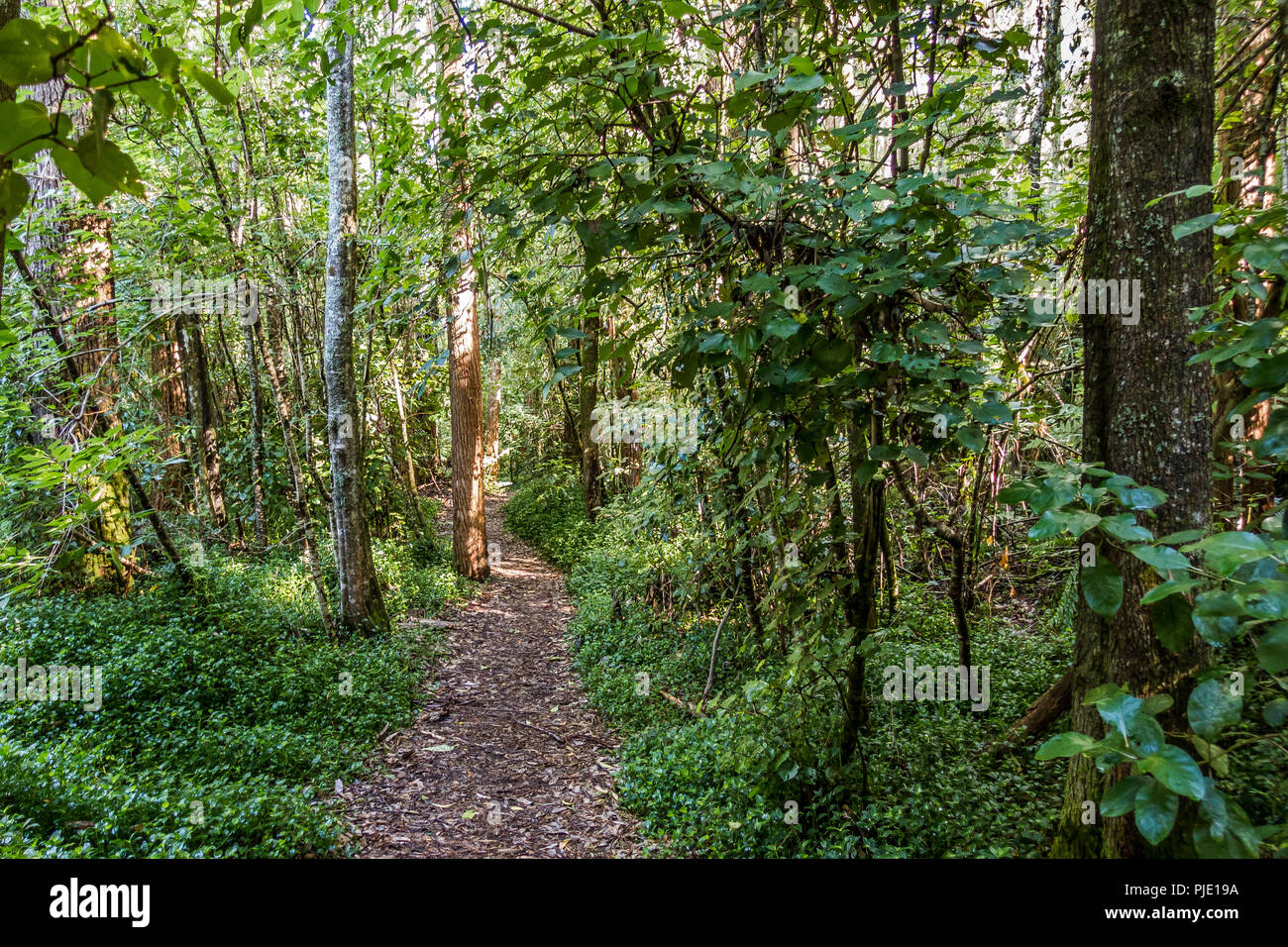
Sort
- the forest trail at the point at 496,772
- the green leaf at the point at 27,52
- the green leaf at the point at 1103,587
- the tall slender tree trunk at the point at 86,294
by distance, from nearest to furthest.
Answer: the green leaf at the point at 27,52
the green leaf at the point at 1103,587
the forest trail at the point at 496,772
the tall slender tree trunk at the point at 86,294

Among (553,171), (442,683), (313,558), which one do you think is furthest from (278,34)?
(442,683)

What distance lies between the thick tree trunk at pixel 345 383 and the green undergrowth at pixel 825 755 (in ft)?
8.85

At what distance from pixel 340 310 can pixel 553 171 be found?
537 centimetres

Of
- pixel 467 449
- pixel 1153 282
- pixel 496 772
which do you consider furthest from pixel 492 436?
pixel 1153 282

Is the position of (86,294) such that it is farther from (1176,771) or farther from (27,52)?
(1176,771)

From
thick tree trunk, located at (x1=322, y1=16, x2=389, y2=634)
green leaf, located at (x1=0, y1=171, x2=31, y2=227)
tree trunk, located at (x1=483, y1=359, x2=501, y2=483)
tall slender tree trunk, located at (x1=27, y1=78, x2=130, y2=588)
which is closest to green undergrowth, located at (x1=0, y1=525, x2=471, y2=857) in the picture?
thick tree trunk, located at (x1=322, y1=16, x2=389, y2=634)

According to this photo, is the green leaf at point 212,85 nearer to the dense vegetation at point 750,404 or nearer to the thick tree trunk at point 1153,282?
the dense vegetation at point 750,404

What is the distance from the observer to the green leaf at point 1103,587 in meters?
1.46

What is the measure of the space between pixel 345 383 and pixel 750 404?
5.69 m

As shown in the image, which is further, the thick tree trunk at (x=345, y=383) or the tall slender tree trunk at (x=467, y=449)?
the tall slender tree trunk at (x=467, y=449)

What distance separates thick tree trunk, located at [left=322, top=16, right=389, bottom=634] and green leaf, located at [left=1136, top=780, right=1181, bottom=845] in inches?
278

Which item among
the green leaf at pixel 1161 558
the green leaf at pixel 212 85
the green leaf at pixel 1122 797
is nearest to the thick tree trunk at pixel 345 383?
the green leaf at pixel 212 85

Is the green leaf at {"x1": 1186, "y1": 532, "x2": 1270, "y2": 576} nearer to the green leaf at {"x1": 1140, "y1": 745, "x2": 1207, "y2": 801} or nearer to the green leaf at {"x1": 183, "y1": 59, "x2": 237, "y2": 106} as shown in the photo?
the green leaf at {"x1": 1140, "y1": 745, "x2": 1207, "y2": 801}
